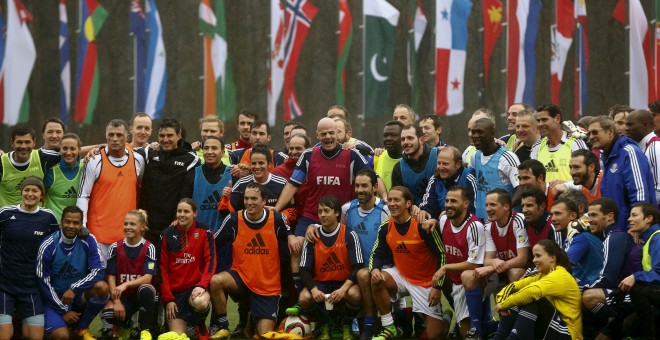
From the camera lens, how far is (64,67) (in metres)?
22.4

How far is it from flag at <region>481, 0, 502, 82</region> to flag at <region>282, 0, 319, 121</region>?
3.36 m

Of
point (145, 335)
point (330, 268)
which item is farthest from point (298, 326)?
point (145, 335)

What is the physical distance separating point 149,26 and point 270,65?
2.50 meters

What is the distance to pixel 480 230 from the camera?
1003 centimetres

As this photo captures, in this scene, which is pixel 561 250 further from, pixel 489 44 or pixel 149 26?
pixel 149 26

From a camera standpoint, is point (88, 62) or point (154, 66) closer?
point (154, 66)

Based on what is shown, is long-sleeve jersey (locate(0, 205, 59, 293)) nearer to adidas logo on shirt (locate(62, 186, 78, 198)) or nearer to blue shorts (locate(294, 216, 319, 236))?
adidas logo on shirt (locate(62, 186, 78, 198))

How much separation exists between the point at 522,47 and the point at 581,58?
1.36 metres

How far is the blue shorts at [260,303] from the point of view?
34.6ft

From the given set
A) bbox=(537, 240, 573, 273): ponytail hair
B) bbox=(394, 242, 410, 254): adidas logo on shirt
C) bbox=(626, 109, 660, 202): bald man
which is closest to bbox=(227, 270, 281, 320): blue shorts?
bbox=(394, 242, 410, 254): adidas logo on shirt

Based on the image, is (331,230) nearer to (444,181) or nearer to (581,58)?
(444,181)

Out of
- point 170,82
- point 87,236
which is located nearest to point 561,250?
point 87,236

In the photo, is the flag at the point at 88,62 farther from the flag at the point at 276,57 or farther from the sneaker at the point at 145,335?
the sneaker at the point at 145,335

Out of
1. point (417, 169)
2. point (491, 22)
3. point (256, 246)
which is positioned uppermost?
point (491, 22)
